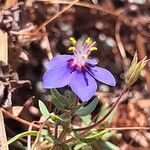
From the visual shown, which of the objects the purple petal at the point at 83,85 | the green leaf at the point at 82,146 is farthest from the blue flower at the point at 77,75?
the green leaf at the point at 82,146

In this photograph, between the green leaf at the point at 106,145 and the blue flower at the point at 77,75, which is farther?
the green leaf at the point at 106,145

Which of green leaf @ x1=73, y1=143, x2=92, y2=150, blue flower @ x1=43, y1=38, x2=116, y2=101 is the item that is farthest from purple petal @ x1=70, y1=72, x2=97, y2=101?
green leaf @ x1=73, y1=143, x2=92, y2=150

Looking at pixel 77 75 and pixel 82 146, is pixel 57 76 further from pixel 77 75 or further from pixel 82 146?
pixel 82 146

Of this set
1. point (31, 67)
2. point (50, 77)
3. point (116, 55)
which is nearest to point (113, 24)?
point (116, 55)

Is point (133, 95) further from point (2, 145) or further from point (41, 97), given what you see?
point (2, 145)

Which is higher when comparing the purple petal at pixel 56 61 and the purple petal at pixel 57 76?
the purple petal at pixel 56 61

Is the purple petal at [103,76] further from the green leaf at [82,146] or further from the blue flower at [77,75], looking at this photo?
the green leaf at [82,146]

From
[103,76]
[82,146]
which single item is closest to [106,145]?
[82,146]
